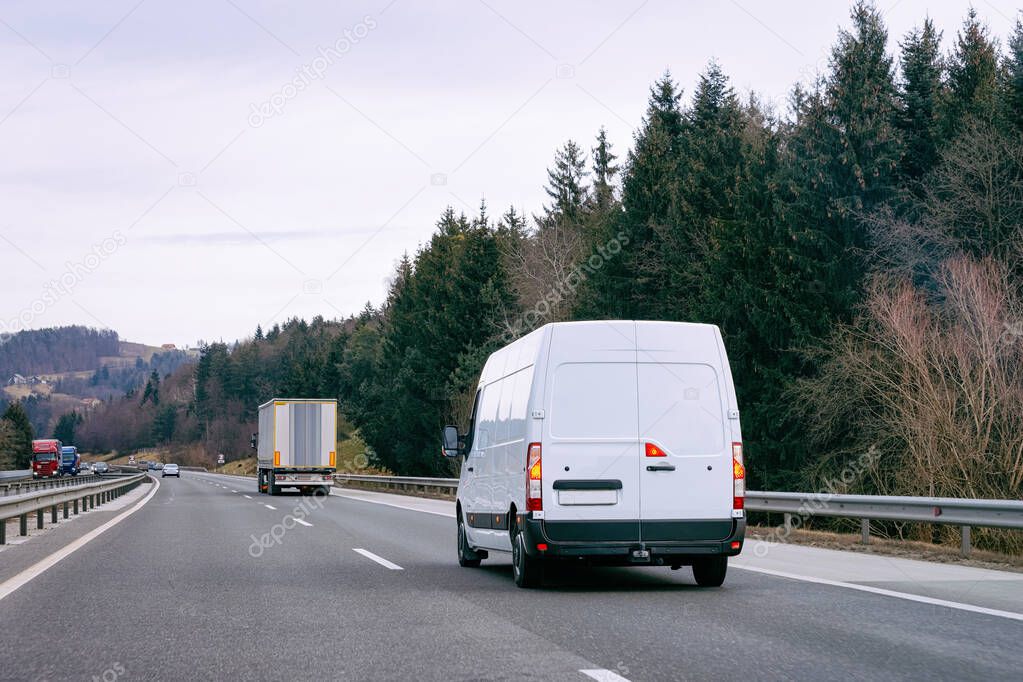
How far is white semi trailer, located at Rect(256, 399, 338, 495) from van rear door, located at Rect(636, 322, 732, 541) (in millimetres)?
29668

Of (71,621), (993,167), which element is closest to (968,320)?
(993,167)

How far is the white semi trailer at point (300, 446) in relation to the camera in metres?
38.7

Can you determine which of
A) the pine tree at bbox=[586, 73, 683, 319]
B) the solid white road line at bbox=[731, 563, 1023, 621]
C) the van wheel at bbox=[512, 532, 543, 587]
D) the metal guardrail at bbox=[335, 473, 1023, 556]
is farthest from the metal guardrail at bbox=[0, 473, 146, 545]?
the pine tree at bbox=[586, 73, 683, 319]

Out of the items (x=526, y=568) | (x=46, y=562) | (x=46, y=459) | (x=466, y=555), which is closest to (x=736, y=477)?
(x=526, y=568)

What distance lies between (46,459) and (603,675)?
304ft

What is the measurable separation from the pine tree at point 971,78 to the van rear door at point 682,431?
2601cm

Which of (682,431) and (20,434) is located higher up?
(20,434)

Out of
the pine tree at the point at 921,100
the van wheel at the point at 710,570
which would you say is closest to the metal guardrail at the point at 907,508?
the van wheel at the point at 710,570

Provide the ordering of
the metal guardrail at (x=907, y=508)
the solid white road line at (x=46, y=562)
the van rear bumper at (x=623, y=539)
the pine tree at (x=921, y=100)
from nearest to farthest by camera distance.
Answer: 1. the van rear bumper at (x=623, y=539)
2. the solid white road line at (x=46, y=562)
3. the metal guardrail at (x=907, y=508)
4. the pine tree at (x=921, y=100)

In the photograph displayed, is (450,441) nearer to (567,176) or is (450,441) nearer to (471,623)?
(471,623)

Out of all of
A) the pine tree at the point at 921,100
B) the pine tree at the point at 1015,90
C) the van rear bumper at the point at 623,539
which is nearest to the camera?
the van rear bumper at the point at 623,539

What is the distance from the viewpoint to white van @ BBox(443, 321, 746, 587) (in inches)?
378

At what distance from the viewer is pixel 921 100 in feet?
119

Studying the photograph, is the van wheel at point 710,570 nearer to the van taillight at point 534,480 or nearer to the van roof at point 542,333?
the van taillight at point 534,480
